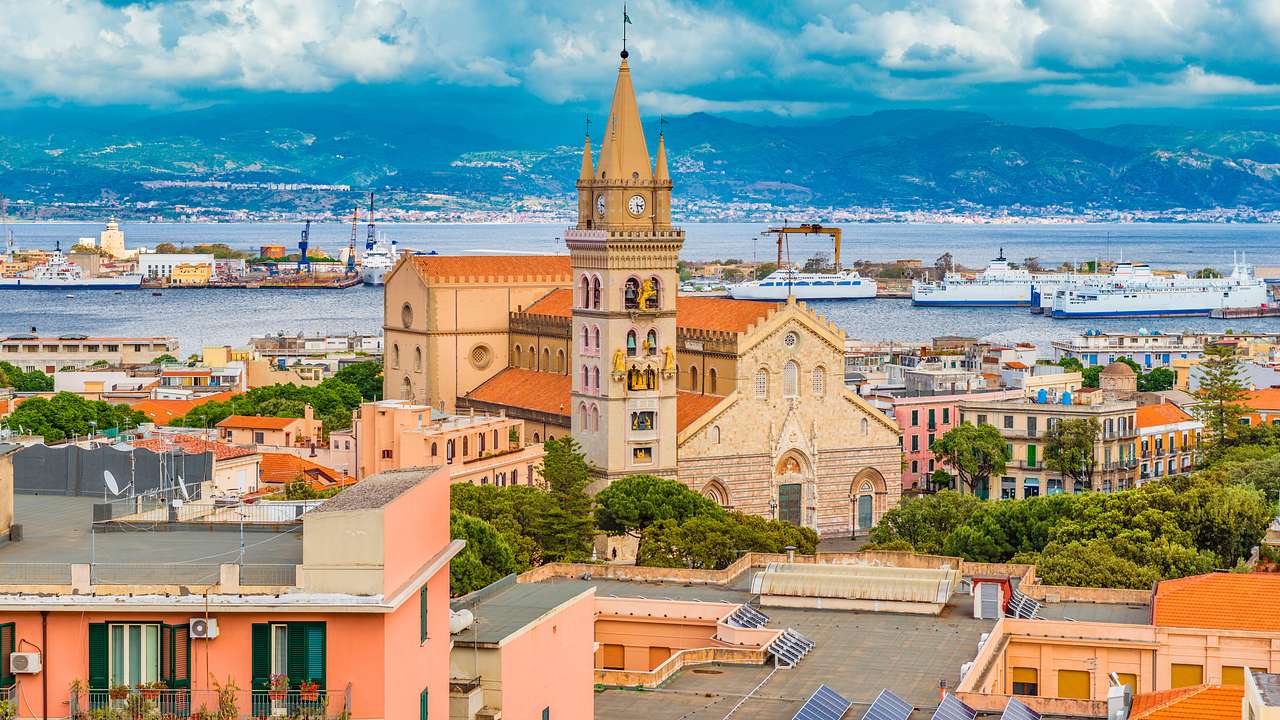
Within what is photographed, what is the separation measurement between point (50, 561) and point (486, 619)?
17.9 feet

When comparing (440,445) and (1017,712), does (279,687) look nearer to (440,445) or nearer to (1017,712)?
(1017,712)

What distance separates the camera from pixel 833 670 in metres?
31.0

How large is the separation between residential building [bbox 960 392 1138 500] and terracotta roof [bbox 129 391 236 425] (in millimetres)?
28215

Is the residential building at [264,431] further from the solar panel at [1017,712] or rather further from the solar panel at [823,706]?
the solar panel at [1017,712]

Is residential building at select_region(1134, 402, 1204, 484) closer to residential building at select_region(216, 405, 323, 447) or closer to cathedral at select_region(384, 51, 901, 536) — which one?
cathedral at select_region(384, 51, 901, 536)

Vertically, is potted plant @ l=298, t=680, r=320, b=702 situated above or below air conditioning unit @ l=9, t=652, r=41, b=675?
below

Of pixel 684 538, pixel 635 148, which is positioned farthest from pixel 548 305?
pixel 684 538

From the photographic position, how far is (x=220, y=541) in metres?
20.4

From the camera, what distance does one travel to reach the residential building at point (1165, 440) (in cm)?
7488

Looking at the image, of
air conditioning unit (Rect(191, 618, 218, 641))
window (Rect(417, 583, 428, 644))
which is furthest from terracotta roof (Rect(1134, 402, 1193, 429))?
air conditioning unit (Rect(191, 618, 218, 641))

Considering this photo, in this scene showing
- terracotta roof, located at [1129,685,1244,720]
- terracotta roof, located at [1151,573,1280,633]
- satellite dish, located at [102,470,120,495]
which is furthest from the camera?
terracotta roof, located at [1151,573,1280,633]

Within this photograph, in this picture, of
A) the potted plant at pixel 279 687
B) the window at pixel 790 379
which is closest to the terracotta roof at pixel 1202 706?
the potted plant at pixel 279 687

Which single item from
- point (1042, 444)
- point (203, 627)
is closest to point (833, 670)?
point (203, 627)

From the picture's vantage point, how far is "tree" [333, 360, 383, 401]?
90.9 meters
